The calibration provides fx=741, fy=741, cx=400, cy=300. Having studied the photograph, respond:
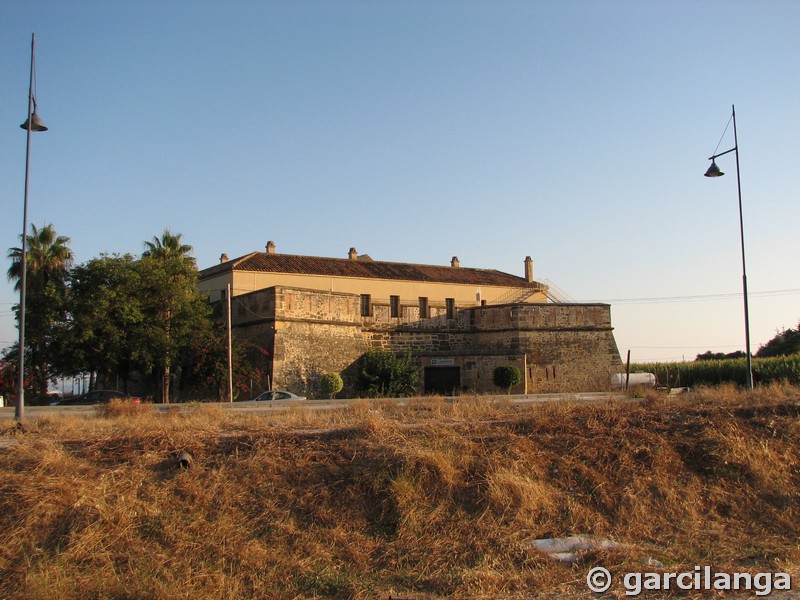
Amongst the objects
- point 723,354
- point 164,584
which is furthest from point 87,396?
point 723,354

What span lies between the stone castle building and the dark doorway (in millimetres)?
51

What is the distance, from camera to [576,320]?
39.3 m

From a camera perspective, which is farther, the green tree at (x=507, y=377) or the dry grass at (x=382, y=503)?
the green tree at (x=507, y=377)

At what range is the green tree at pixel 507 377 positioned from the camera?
36.3m

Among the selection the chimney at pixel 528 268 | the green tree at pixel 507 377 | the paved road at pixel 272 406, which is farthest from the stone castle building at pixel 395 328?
the paved road at pixel 272 406

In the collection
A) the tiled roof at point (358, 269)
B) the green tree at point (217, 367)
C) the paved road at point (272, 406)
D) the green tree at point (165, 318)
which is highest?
the tiled roof at point (358, 269)

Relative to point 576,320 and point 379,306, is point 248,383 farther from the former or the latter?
point 576,320

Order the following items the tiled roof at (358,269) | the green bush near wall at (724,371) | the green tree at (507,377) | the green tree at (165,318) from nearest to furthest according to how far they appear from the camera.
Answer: the green tree at (165,318) → the green tree at (507,377) → the green bush near wall at (724,371) → the tiled roof at (358,269)

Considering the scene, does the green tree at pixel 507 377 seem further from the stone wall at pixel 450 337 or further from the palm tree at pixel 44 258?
the palm tree at pixel 44 258

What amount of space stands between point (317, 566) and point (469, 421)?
17.1 ft

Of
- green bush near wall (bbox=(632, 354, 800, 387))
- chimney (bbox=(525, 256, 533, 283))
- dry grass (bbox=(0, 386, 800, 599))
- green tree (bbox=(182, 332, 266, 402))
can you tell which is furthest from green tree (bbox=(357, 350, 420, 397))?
dry grass (bbox=(0, 386, 800, 599))

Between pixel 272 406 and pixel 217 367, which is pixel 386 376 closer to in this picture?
pixel 217 367

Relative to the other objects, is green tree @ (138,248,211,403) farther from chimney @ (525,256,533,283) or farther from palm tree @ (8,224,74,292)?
chimney @ (525,256,533,283)

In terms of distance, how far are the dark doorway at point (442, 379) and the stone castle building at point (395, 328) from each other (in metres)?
0.05
